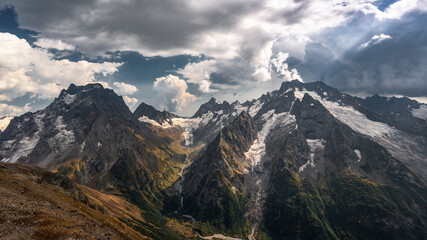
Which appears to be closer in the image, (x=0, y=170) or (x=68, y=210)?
(x=68, y=210)

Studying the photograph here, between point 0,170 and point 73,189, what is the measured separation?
5829cm

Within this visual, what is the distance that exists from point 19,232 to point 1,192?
37398 millimetres

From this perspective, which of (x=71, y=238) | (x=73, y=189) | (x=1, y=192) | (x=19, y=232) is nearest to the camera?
Answer: (x=19, y=232)

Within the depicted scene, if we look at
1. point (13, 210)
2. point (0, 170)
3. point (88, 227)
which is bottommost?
point (88, 227)

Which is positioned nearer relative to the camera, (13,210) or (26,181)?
(13,210)

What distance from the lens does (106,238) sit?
101 m

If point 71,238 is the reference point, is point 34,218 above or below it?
above

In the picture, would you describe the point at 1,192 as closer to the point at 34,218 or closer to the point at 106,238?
the point at 34,218

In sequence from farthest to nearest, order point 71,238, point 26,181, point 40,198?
point 26,181, point 40,198, point 71,238

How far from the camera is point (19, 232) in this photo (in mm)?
72250

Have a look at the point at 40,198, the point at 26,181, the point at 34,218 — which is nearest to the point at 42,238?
the point at 34,218

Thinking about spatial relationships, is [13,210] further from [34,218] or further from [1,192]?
[1,192]

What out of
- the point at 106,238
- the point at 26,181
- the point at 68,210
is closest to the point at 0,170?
the point at 26,181

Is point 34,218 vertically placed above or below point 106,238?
above
